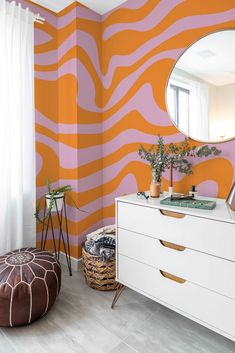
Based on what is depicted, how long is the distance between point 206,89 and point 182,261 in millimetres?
1184

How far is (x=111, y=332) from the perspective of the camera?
1.55 metres

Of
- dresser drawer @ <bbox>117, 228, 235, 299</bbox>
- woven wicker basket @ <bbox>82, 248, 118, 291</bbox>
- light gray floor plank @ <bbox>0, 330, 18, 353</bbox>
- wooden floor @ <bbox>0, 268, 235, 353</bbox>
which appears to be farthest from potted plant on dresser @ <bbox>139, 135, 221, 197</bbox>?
light gray floor plank @ <bbox>0, 330, 18, 353</bbox>

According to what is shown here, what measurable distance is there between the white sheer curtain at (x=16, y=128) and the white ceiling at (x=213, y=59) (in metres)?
1.35

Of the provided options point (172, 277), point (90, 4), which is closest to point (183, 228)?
point (172, 277)

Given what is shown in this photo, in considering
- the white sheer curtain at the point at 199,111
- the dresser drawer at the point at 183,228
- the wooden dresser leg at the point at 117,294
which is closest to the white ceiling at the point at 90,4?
Result: the white sheer curtain at the point at 199,111

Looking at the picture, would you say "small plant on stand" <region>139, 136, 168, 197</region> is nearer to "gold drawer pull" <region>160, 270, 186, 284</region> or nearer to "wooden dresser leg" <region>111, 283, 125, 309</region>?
"gold drawer pull" <region>160, 270, 186, 284</region>

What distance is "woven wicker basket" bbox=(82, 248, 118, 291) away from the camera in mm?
1962

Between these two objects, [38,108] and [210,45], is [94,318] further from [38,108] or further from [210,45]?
[210,45]

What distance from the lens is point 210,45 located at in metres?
1.70

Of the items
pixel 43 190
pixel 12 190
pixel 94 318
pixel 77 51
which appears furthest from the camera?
pixel 43 190

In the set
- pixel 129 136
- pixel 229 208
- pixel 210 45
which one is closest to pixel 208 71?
pixel 210 45

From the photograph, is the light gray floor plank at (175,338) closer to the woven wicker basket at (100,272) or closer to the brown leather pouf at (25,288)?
the woven wicker basket at (100,272)

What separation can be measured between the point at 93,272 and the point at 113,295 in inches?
9.4

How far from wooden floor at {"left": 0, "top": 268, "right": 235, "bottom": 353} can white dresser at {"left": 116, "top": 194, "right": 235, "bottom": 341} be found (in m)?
0.20
